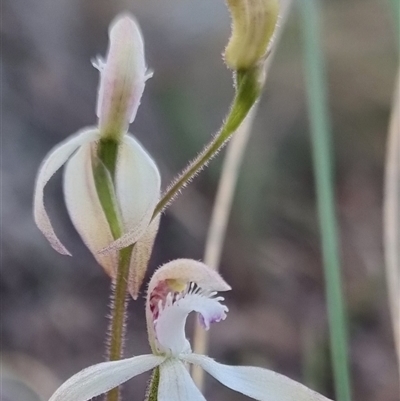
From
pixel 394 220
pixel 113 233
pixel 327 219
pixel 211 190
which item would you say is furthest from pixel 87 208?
pixel 211 190

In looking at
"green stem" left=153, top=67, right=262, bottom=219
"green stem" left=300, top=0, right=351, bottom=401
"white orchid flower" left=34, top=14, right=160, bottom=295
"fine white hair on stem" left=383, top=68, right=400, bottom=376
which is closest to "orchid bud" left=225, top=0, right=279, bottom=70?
"green stem" left=153, top=67, right=262, bottom=219

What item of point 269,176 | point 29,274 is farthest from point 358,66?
point 29,274

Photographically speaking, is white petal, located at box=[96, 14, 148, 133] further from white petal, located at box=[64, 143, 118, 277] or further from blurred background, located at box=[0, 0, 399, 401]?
blurred background, located at box=[0, 0, 399, 401]

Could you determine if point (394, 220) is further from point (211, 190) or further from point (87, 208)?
point (211, 190)

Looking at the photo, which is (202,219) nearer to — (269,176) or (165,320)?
(269,176)

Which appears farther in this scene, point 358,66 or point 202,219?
point 358,66
